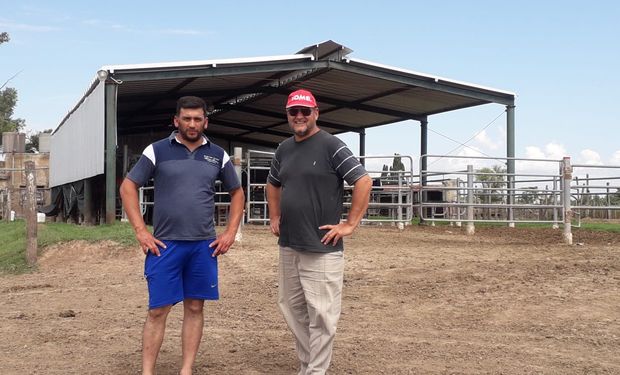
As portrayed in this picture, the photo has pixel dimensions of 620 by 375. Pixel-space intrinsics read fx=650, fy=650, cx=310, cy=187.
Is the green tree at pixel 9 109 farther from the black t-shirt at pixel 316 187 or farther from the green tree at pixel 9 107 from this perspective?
the black t-shirt at pixel 316 187

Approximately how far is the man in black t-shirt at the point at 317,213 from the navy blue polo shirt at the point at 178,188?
46cm

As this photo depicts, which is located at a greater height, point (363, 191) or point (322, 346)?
point (363, 191)

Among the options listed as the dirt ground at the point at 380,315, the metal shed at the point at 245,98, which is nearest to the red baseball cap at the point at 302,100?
the dirt ground at the point at 380,315

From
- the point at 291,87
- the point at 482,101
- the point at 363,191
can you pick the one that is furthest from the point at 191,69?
the point at 363,191

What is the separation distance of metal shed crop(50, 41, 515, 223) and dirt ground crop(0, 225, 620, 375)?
475 centimetres

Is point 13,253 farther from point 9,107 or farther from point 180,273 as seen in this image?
point 9,107

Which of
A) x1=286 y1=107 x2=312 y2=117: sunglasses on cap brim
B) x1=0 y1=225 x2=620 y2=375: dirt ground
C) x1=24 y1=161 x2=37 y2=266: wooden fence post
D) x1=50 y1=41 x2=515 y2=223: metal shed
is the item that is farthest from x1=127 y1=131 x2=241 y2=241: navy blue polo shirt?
x1=50 y1=41 x2=515 y2=223: metal shed

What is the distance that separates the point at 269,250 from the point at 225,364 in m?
4.93

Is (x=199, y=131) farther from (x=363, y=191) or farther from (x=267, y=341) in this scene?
(x=267, y=341)

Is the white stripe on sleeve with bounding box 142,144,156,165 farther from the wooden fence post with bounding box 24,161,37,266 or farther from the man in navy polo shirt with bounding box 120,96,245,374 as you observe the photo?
the wooden fence post with bounding box 24,161,37,266

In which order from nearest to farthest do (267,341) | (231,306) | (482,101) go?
1. (267,341)
2. (231,306)
3. (482,101)

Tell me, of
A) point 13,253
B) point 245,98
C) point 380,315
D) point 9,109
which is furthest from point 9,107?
point 380,315

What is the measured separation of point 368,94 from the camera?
18328 mm

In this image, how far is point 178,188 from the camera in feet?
12.1
